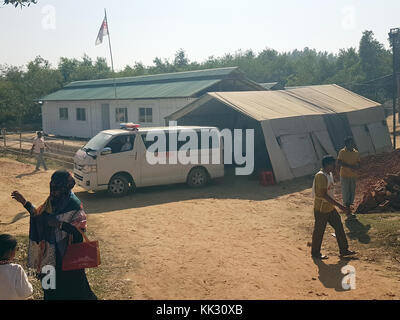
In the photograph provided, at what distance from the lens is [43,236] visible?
15.8 feet

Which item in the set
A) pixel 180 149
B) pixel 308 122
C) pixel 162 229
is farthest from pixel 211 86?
pixel 162 229

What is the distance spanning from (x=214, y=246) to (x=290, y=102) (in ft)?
36.9

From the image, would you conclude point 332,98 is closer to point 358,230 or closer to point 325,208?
point 358,230

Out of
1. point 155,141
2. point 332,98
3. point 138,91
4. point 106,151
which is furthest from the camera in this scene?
point 138,91

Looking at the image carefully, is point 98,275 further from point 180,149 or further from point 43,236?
point 180,149

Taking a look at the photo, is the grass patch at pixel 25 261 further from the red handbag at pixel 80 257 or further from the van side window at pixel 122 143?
the van side window at pixel 122 143

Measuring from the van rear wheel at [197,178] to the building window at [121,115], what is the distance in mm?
14259

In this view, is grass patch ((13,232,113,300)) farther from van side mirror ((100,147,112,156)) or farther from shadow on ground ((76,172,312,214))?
van side mirror ((100,147,112,156))

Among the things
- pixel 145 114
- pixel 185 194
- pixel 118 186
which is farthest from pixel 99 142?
pixel 145 114

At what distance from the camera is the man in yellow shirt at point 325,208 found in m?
7.22

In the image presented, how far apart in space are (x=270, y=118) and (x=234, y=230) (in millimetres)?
6258

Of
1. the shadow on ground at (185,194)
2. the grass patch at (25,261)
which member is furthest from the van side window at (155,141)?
the grass patch at (25,261)

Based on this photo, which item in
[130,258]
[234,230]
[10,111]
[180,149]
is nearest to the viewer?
[130,258]

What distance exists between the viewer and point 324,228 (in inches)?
292
